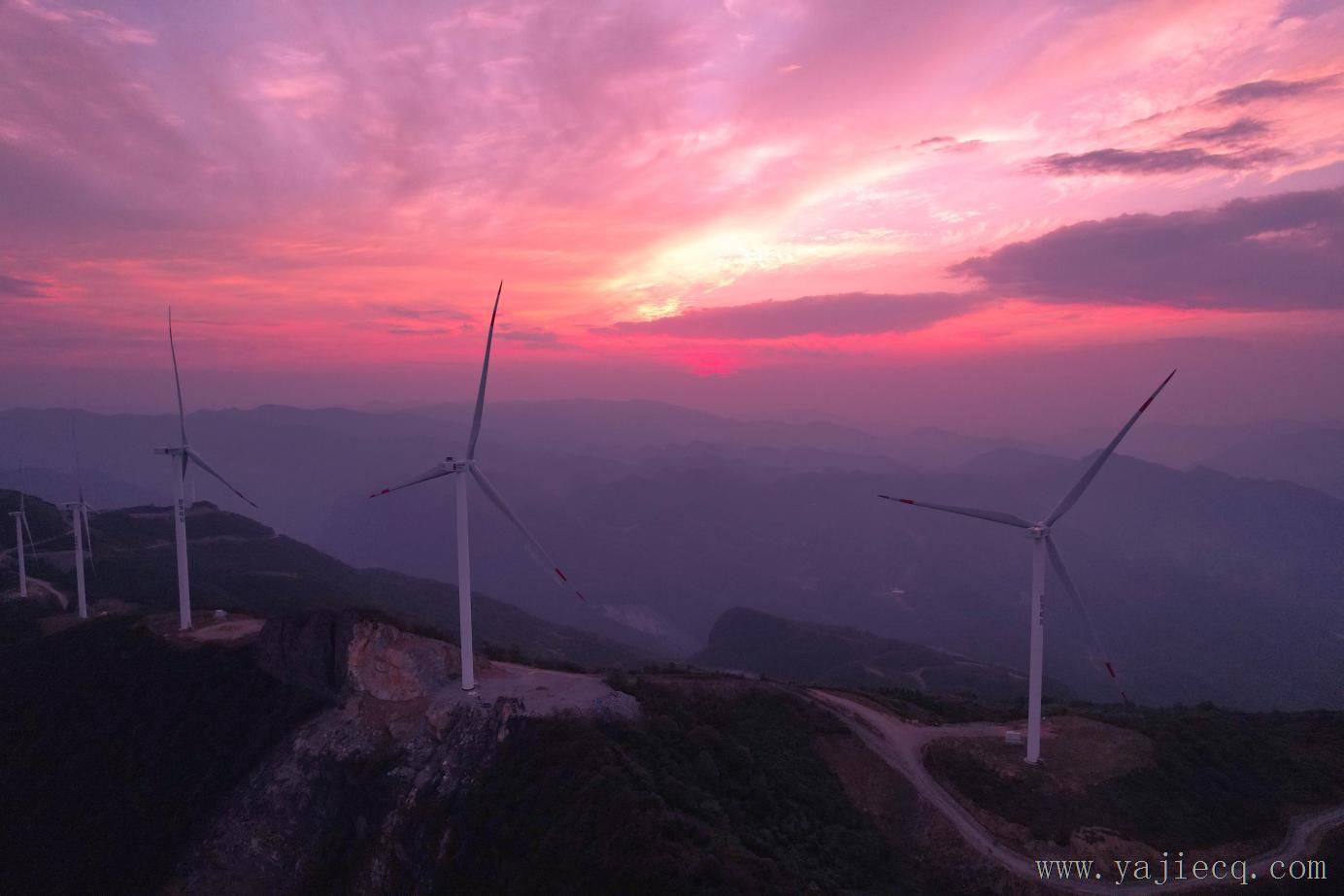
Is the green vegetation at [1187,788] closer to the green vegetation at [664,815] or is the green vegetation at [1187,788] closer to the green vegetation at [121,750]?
the green vegetation at [664,815]

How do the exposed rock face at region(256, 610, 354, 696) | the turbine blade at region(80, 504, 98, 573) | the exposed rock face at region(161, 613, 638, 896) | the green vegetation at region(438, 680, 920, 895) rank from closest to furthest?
the green vegetation at region(438, 680, 920, 895), the exposed rock face at region(161, 613, 638, 896), the exposed rock face at region(256, 610, 354, 696), the turbine blade at region(80, 504, 98, 573)

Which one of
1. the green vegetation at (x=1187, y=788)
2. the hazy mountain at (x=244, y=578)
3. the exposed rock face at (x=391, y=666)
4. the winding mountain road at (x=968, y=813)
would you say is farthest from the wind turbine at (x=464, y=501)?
the hazy mountain at (x=244, y=578)

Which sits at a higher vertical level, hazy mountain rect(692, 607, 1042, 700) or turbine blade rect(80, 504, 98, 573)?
turbine blade rect(80, 504, 98, 573)

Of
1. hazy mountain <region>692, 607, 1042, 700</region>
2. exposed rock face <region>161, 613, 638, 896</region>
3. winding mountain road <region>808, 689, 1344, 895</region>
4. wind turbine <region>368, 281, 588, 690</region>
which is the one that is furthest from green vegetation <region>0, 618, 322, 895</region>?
hazy mountain <region>692, 607, 1042, 700</region>

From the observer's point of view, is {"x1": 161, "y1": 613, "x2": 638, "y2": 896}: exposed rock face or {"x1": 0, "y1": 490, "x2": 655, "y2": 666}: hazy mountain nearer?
{"x1": 161, "y1": 613, "x2": 638, "y2": 896}: exposed rock face

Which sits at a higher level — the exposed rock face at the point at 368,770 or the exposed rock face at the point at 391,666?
the exposed rock face at the point at 391,666

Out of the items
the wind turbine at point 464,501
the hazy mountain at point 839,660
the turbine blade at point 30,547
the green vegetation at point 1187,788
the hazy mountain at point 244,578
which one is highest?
the wind turbine at point 464,501

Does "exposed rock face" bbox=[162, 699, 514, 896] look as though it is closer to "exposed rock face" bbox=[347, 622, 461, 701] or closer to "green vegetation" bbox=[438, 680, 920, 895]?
"exposed rock face" bbox=[347, 622, 461, 701]

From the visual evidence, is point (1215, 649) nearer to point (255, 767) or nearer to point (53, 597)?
point (255, 767)
